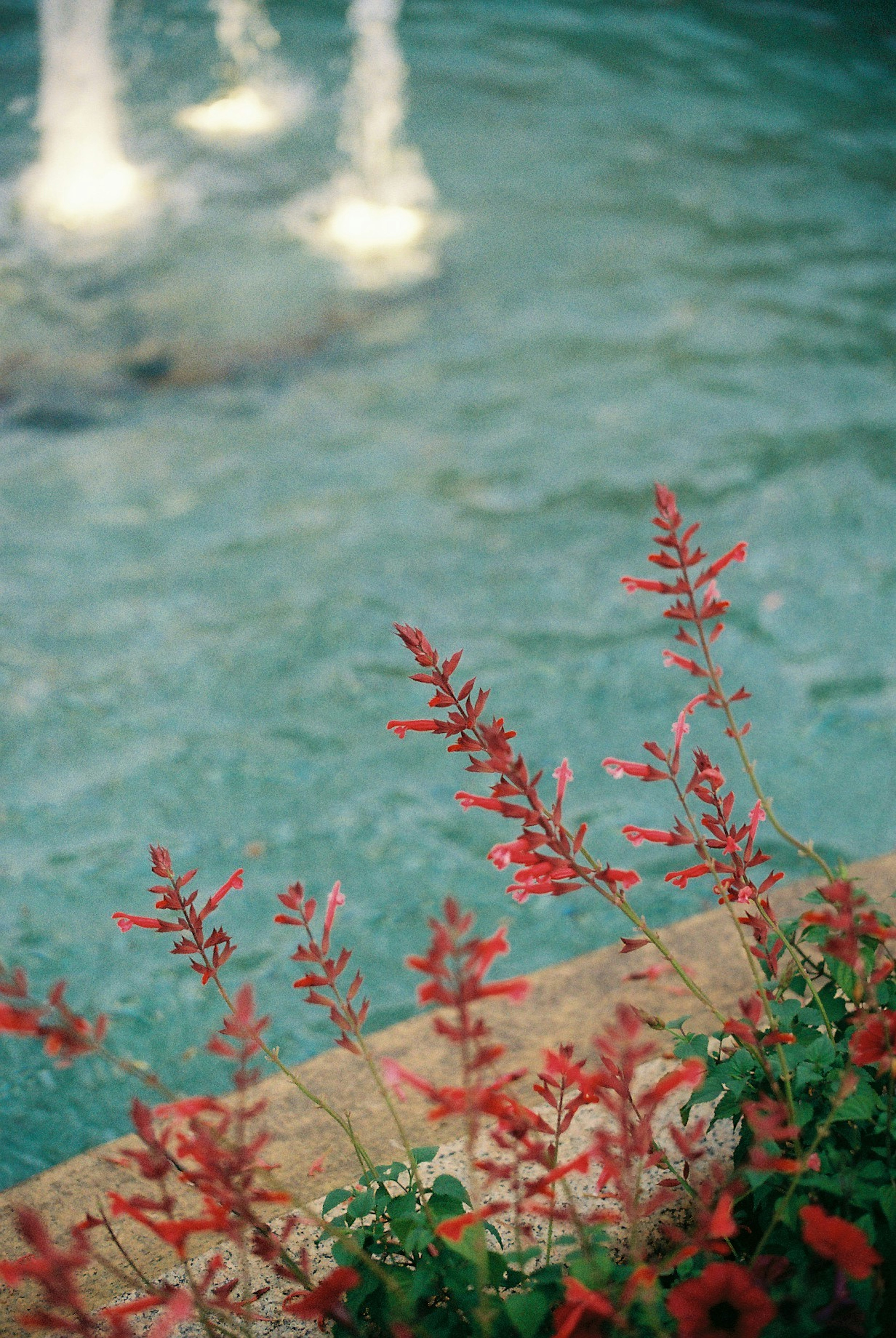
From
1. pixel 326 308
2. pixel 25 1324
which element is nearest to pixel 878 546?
pixel 326 308

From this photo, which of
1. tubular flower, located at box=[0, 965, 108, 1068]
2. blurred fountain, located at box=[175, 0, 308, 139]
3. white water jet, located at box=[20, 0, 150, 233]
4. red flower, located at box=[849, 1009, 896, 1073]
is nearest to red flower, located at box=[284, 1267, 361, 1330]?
tubular flower, located at box=[0, 965, 108, 1068]

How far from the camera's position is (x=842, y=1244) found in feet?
3.14

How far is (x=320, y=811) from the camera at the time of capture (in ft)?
10.6

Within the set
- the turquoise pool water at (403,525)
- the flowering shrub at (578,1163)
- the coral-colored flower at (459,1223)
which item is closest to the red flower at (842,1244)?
the flowering shrub at (578,1163)

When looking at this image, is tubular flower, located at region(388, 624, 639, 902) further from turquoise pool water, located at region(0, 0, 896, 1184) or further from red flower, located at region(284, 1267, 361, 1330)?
turquoise pool water, located at region(0, 0, 896, 1184)

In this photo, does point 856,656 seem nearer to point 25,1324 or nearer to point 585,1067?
point 585,1067

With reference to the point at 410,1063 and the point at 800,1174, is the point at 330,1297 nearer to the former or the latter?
the point at 800,1174

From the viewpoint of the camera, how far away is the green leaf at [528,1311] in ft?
3.51

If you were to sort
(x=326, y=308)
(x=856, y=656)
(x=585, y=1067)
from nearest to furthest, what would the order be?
(x=585, y=1067) → (x=856, y=656) → (x=326, y=308)

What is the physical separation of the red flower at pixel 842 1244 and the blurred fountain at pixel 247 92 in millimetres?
8897

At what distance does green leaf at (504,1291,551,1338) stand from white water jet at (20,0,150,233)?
281 inches

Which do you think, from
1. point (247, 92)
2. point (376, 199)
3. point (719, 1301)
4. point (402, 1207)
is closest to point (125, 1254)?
point (402, 1207)

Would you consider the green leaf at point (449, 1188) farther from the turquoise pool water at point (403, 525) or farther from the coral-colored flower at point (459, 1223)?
the turquoise pool water at point (403, 525)

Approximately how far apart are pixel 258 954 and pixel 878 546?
9.75 ft
